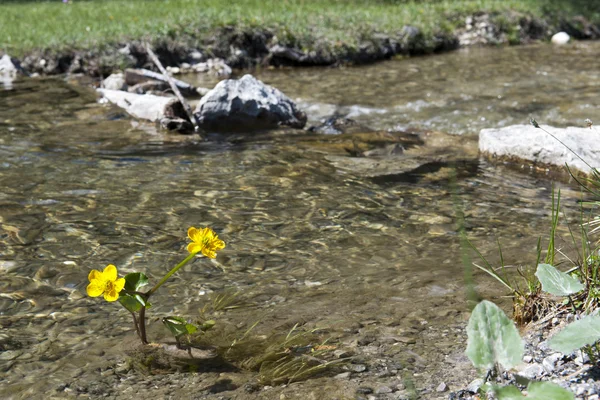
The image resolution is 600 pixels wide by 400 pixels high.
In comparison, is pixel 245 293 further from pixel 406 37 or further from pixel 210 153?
pixel 406 37

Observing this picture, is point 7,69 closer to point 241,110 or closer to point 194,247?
point 241,110

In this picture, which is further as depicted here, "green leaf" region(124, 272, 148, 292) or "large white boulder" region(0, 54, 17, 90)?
"large white boulder" region(0, 54, 17, 90)

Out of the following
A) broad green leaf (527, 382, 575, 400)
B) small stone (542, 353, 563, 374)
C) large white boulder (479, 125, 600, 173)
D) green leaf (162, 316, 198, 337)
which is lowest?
large white boulder (479, 125, 600, 173)

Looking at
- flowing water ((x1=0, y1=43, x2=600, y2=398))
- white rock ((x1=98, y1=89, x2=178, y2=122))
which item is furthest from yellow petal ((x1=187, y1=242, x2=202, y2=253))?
white rock ((x1=98, y1=89, x2=178, y2=122))

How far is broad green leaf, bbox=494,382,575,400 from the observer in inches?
66.7

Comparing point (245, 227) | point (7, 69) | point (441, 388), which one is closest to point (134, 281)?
point (441, 388)

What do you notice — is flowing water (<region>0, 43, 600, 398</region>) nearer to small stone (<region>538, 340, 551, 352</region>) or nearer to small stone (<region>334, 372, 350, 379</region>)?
small stone (<region>334, 372, 350, 379</region>)

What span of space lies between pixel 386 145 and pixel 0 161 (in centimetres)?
320

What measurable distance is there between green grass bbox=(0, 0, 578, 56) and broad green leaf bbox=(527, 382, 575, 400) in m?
9.42

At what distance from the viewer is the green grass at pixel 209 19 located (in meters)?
10.5

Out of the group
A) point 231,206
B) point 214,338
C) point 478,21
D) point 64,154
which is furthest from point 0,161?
point 478,21

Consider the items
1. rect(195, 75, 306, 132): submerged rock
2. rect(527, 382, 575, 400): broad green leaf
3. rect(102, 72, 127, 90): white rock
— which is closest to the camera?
rect(527, 382, 575, 400): broad green leaf

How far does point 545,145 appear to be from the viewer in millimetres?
5535

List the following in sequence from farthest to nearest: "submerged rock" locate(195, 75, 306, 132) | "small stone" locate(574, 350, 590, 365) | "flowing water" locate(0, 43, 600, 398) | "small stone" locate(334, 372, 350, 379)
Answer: "submerged rock" locate(195, 75, 306, 132) → "flowing water" locate(0, 43, 600, 398) → "small stone" locate(334, 372, 350, 379) → "small stone" locate(574, 350, 590, 365)
